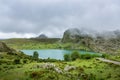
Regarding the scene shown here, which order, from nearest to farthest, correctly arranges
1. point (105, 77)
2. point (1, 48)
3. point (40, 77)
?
point (40, 77) < point (105, 77) < point (1, 48)

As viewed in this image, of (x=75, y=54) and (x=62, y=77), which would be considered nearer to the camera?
(x=62, y=77)

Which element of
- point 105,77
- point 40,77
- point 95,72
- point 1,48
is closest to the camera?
point 40,77

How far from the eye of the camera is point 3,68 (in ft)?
241

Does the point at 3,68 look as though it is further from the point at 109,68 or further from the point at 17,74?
the point at 109,68

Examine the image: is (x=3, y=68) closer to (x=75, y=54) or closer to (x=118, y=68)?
(x=118, y=68)

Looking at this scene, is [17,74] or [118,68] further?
[118,68]

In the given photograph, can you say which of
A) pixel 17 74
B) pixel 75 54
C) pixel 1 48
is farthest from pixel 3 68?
pixel 1 48

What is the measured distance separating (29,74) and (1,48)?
121m

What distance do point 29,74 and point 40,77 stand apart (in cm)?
335

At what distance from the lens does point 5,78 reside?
63812 mm

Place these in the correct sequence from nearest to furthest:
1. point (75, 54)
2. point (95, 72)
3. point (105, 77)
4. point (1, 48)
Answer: point (105, 77) < point (95, 72) < point (75, 54) < point (1, 48)

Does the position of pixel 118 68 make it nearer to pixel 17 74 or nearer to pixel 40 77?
pixel 40 77

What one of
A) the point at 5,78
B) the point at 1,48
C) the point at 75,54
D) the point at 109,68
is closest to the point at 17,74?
the point at 5,78

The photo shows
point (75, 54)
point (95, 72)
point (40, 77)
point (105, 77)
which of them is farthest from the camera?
point (75, 54)
